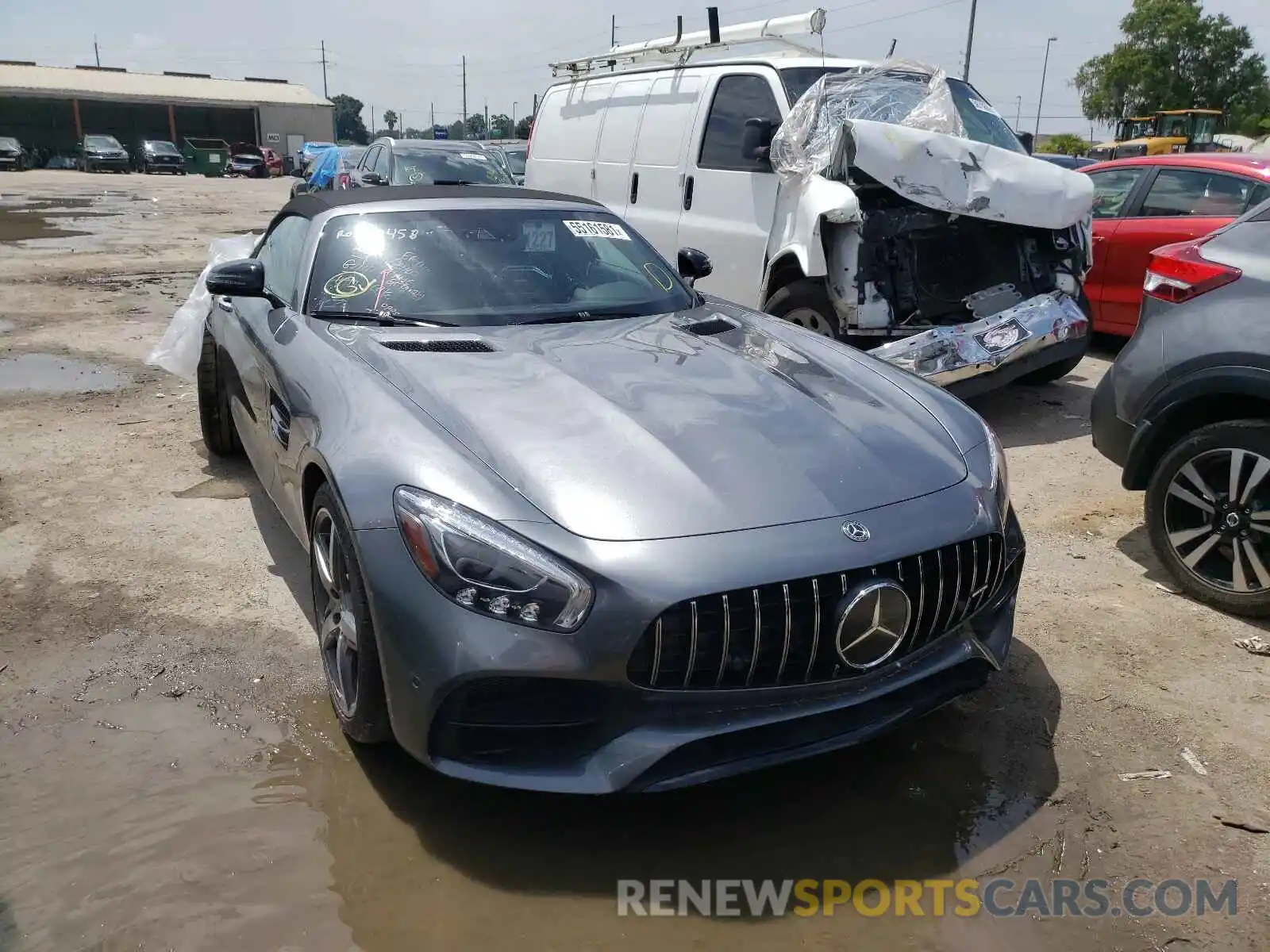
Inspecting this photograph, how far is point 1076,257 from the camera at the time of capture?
21.4ft

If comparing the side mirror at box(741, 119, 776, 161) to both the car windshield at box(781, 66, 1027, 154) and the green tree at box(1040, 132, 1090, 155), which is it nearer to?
the car windshield at box(781, 66, 1027, 154)

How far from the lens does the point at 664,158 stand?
7609mm

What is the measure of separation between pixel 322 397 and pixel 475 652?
4.09 ft

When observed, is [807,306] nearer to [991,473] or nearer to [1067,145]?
[991,473]

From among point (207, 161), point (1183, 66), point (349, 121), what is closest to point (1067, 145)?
point (1183, 66)

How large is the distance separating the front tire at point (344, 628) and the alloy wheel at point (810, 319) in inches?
151

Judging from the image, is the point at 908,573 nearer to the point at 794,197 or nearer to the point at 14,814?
the point at 14,814

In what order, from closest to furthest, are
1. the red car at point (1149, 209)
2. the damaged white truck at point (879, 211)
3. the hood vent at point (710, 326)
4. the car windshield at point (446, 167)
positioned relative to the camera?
the hood vent at point (710, 326), the damaged white truck at point (879, 211), the red car at point (1149, 209), the car windshield at point (446, 167)

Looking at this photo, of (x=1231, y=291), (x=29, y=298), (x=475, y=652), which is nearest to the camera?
(x=475, y=652)

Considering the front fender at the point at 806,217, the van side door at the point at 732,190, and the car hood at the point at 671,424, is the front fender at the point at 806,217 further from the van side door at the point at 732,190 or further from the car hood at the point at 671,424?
the car hood at the point at 671,424

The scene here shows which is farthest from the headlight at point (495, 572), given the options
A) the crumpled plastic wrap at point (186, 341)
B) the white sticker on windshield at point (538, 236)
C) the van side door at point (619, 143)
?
the van side door at point (619, 143)

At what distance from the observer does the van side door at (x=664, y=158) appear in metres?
7.45

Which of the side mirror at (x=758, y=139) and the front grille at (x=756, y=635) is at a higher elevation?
the side mirror at (x=758, y=139)

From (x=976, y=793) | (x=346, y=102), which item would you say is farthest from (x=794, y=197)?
(x=346, y=102)
